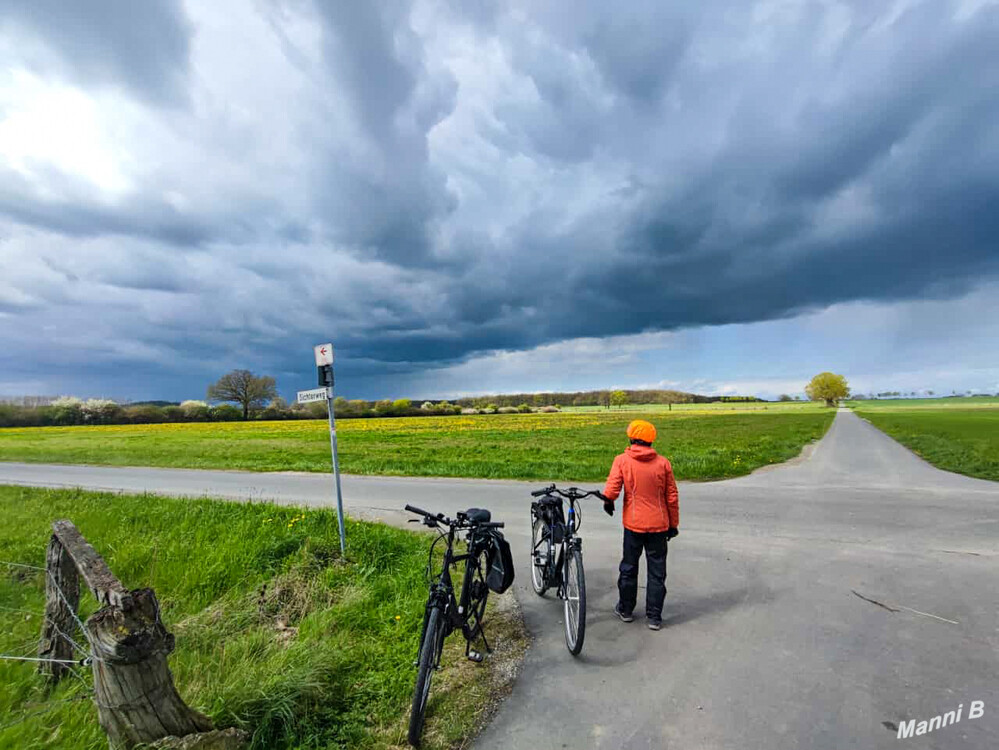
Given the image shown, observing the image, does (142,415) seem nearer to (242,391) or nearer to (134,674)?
(242,391)

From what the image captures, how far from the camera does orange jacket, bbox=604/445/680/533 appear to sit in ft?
14.3

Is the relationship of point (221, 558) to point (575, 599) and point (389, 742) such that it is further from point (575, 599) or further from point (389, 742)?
point (575, 599)

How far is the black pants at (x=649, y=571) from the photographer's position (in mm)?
4398

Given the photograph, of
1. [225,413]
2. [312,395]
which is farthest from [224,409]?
[312,395]

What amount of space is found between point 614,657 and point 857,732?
5.33 feet

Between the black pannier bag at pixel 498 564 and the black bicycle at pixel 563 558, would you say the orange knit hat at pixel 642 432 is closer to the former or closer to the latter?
the black bicycle at pixel 563 558

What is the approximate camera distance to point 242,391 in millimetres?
79438

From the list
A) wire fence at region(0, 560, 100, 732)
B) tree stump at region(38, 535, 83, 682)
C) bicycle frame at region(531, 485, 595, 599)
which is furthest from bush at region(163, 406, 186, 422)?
bicycle frame at region(531, 485, 595, 599)

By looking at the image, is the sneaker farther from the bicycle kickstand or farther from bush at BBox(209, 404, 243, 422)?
bush at BBox(209, 404, 243, 422)

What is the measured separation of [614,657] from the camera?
12.9 ft

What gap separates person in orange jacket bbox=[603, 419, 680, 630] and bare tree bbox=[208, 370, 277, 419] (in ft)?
278

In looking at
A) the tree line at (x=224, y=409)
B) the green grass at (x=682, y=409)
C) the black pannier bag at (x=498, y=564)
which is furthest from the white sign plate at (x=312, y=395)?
the green grass at (x=682, y=409)

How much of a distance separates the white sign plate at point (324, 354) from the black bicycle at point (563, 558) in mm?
3256

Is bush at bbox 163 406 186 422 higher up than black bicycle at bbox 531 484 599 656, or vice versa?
bush at bbox 163 406 186 422
